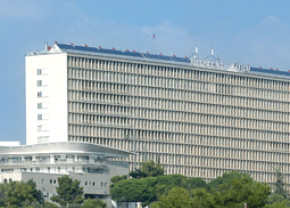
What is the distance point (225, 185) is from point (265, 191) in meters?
5.61

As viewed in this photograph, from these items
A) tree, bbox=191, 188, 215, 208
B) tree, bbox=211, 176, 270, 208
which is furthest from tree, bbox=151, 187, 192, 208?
tree, bbox=211, 176, 270, 208

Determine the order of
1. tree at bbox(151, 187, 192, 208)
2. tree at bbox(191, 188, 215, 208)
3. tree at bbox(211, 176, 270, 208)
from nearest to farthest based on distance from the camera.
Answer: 1. tree at bbox(191, 188, 215, 208)
2. tree at bbox(211, 176, 270, 208)
3. tree at bbox(151, 187, 192, 208)

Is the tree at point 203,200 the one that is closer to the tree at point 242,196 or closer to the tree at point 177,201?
the tree at point 177,201

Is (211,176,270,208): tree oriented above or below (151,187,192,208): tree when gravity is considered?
above

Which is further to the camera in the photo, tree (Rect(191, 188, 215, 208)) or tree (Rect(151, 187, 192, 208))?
tree (Rect(151, 187, 192, 208))

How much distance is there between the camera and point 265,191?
130m

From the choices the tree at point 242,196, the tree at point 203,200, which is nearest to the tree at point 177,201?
the tree at point 203,200

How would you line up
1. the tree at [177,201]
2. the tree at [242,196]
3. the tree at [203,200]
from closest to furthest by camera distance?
1. the tree at [203,200]
2. the tree at [242,196]
3. the tree at [177,201]

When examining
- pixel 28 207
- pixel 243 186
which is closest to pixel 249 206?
pixel 243 186

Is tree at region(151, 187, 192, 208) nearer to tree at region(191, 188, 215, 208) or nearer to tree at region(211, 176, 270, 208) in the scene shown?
tree at region(191, 188, 215, 208)

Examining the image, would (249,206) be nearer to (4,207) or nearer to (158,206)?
(158,206)

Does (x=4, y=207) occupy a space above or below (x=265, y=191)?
below

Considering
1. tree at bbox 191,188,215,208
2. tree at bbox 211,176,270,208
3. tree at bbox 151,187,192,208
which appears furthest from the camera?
tree at bbox 151,187,192,208

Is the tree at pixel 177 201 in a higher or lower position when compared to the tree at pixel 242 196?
lower
